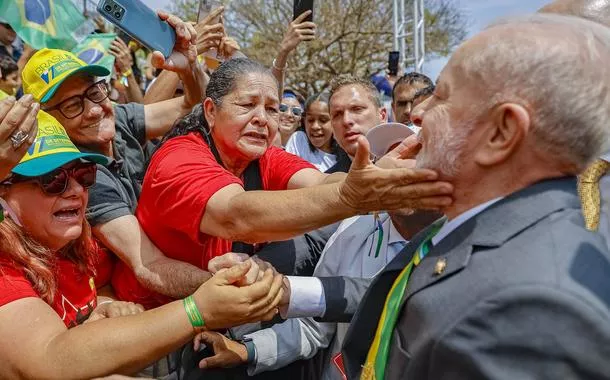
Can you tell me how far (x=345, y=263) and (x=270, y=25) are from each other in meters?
17.1

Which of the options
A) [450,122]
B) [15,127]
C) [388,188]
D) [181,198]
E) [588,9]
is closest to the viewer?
[450,122]

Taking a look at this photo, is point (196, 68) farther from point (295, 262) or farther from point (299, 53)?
point (299, 53)

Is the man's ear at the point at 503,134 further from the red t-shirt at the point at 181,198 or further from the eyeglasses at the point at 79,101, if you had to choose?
the eyeglasses at the point at 79,101

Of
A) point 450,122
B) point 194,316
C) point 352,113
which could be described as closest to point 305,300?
point 194,316

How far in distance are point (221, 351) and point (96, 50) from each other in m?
3.02

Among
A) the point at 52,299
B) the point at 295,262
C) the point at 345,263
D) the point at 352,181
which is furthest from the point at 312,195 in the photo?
the point at 52,299

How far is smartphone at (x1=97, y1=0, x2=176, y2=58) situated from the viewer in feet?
8.53

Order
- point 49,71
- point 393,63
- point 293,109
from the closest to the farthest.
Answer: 1. point 49,71
2. point 293,109
3. point 393,63

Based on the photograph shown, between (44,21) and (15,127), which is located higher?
(44,21)

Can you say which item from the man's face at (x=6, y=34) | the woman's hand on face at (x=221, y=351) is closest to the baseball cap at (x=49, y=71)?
the woman's hand on face at (x=221, y=351)

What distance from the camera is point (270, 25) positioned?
18.6m

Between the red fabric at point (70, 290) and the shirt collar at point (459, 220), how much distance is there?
4.04 ft

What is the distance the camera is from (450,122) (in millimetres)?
1430

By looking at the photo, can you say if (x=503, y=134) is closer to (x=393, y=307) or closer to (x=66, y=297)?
(x=393, y=307)
